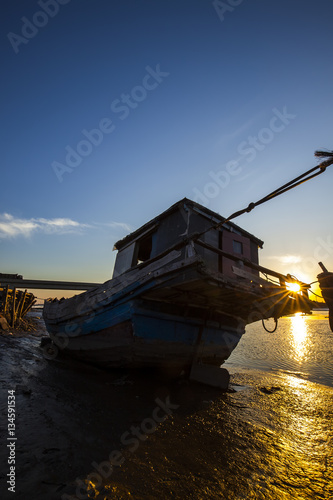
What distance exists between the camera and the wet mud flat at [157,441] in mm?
2809

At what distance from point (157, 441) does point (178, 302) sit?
10.2ft

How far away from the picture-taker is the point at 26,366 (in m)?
8.09

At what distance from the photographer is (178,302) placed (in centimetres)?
641

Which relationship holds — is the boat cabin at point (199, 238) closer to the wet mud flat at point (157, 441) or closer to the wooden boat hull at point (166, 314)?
the wooden boat hull at point (166, 314)

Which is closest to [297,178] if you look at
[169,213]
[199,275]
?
[199,275]

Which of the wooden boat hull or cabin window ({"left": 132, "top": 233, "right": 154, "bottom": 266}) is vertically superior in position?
cabin window ({"left": 132, "top": 233, "right": 154, "bottom": 266})

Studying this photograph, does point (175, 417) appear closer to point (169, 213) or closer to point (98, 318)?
point (98, 318)

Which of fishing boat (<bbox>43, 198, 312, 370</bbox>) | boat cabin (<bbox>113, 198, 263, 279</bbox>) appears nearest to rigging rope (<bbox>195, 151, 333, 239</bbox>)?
fishing boat (<bbox>43, 198, 312, 370</bbox>)

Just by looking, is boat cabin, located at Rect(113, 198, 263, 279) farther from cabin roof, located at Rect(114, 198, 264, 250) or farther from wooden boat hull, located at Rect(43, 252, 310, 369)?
wooden boat hull, located at Rect(43, 252, 310, 369)

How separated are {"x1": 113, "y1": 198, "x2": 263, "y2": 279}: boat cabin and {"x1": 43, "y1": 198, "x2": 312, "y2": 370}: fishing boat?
0.04 m

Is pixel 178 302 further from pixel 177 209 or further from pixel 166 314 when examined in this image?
pixel 177 209

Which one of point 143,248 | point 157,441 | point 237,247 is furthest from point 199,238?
point 157,441

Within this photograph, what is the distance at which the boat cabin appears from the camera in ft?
Answer: 25.2

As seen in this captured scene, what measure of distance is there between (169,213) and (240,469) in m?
6.96
